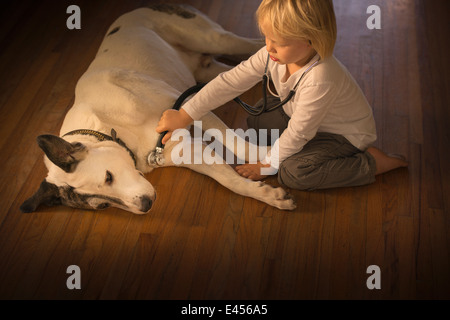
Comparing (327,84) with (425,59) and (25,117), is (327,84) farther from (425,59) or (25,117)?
(25,117)

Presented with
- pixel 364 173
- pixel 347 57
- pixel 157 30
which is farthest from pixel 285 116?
pixel 157 30

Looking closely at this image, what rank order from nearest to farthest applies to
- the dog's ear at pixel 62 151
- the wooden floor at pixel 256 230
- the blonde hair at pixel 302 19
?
the blonde hair at pixel 302 19
the dog's ear at pixel 62 151
the wooden floor at pixel 256 230

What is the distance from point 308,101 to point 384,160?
0.59 metres

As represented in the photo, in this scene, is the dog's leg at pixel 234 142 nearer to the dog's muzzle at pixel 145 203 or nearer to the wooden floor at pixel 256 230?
the wooden floor at pixel 256 230

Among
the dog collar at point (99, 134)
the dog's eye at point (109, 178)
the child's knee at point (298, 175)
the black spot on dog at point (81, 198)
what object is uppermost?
the child's knee at point (298, 175)

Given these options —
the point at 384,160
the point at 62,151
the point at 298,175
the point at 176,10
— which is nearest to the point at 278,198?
the point at 298,175

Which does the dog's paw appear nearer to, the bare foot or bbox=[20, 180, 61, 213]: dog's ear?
the bare foot

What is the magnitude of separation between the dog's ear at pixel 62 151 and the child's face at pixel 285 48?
0.89 meters

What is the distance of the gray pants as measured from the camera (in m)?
2.27

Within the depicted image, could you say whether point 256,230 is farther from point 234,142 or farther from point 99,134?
point 99,134

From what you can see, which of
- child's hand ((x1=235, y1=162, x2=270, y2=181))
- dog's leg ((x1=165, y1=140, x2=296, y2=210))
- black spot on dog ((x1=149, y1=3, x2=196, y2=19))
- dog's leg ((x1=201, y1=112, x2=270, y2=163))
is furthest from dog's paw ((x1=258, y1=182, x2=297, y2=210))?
black spot on dog ((x1=149, y1=3, x2=196, y2=19))

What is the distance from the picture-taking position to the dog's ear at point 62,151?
1895mm

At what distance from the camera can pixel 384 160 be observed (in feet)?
7.64

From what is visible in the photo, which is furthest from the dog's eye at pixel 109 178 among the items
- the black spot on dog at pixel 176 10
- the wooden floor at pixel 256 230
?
the black spot on dog at pixel 176 10
